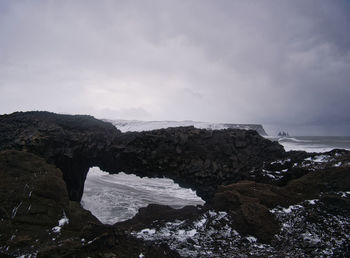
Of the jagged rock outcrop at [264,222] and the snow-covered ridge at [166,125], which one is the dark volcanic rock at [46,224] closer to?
the jagged rock outcrop at [264,222]

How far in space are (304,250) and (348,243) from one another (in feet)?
3.28

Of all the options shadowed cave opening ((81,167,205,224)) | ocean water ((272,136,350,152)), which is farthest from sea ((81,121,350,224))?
ocean water ((272,136,350,152))

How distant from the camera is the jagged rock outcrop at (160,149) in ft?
32.6

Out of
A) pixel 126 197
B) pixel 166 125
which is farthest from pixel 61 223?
pixel 166 125

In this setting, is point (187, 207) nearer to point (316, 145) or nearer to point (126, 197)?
point (126, 197)

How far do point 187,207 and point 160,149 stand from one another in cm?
376

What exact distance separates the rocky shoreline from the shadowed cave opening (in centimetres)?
265

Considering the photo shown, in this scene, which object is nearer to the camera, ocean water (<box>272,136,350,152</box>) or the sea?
the sea

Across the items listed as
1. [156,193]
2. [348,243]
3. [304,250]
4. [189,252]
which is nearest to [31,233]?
[189,252]

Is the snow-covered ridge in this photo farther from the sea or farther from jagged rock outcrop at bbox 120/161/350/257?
jagged rock outcrop at bbox 120/161/350/257

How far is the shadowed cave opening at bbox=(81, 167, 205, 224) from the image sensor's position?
12055 mm

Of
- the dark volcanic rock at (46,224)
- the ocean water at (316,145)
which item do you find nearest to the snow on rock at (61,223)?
the dark volcanic rock at (46,224)

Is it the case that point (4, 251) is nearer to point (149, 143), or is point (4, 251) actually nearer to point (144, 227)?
point (144, 227)

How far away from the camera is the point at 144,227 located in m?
6.07
